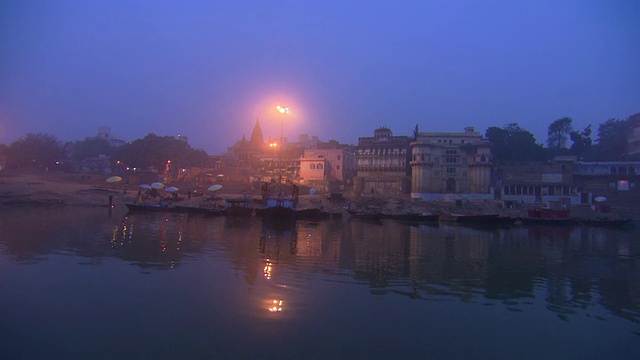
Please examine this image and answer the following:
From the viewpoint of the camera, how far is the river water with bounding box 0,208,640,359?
798 cm

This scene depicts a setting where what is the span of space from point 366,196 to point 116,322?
47946mm

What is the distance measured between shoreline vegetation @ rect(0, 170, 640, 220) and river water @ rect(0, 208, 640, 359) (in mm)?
28876

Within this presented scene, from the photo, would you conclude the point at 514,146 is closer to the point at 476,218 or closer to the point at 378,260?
the point at 476,218

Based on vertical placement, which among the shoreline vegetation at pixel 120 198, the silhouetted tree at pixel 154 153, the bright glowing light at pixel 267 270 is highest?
the silhouetted tree at pixel 154 153

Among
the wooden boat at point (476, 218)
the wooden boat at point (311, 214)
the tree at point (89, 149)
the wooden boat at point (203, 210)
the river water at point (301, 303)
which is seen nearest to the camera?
the river water at point (301, 303)

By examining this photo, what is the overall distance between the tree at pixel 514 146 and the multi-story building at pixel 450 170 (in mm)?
7727

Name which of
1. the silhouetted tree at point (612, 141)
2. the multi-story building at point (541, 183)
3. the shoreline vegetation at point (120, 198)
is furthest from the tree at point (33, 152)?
the silhouetted tree at point (612, 141)

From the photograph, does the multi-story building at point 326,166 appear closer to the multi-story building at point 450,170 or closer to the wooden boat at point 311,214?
the multi-story building at point 450,170

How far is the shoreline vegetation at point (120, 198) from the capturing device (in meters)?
44.8

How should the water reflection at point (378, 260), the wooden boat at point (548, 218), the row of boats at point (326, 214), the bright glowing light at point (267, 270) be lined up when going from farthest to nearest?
the wooden boat at point (548, 218)
the row of boats at point (326, 214)
the bright glowing light at point (267, 270)
the water reflection at point (378, 260)

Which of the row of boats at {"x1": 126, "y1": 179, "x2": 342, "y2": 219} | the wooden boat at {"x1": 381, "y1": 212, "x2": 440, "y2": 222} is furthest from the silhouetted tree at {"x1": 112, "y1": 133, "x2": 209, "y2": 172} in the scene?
the wooden boat at {"x1": 381, "y1": 212, "x2": 440, "y2": 222}

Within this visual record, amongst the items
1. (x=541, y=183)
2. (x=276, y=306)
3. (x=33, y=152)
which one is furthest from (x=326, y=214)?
(x=33, y=152)

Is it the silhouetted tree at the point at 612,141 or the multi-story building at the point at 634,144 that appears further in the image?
the silhouetted tree at the point at 612,141

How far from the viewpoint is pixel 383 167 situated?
61.6 m
